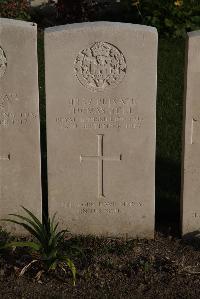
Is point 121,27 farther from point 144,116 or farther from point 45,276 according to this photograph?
point 45,276

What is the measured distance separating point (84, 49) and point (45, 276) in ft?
5.66

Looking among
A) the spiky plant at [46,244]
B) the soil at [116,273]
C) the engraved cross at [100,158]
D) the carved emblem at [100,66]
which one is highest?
the carved emblem at [100,66]

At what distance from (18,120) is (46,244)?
99 cm

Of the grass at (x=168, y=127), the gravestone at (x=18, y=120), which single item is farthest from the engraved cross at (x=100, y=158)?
the grass at (x=168, y=127)

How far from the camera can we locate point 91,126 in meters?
5.33

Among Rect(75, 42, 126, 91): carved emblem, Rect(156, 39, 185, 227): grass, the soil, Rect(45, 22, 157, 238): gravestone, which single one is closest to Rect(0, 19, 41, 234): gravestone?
Rect(45, 22, 157, 238): gravestone

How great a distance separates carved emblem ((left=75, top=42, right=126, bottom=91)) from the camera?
16.9 ft

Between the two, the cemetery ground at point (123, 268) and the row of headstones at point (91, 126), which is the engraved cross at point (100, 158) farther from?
the cemetery ground at point (123, 268)

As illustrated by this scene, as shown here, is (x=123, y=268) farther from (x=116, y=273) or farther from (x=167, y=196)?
(x=167, y=196)

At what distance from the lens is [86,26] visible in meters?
5.10

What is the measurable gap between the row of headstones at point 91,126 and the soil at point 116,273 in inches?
8.3

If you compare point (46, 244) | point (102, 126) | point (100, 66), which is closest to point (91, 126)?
point (102, 126)

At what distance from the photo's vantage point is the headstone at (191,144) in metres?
5.11

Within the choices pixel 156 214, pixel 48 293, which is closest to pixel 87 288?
pixel 48 293
